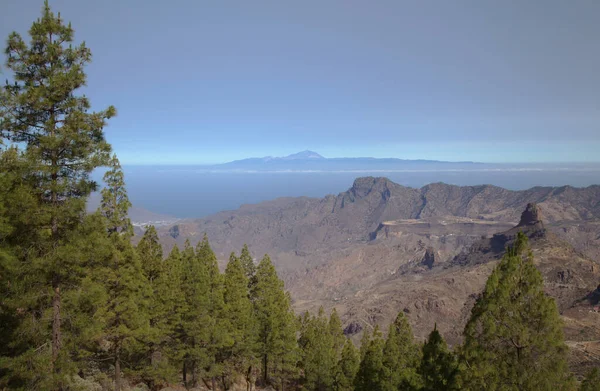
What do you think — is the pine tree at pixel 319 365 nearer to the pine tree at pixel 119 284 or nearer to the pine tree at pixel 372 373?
the pine tree at pixel 372 373

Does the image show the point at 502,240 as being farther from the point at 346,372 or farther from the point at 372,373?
the point at 372,373

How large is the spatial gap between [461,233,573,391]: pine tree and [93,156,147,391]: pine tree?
609 inches

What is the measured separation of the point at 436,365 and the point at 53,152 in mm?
18461

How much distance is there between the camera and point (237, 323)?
29188mm

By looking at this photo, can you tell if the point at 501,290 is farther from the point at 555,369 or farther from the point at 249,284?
the point at 249,284

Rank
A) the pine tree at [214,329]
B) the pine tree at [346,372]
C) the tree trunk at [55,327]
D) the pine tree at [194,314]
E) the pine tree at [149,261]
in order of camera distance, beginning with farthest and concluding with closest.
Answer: the pine tree at [346,372] < the pine tree at [149,261] < the pine tree at [214,329] < the pine tree at [194,314] < the tree trunk at [55,327]

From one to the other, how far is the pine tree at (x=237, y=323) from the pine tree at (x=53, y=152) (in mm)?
15408

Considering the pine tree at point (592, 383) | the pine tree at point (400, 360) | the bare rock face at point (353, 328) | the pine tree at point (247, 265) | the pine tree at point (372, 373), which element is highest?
the pine tree at point (592, 383)

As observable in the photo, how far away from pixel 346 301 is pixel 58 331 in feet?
456

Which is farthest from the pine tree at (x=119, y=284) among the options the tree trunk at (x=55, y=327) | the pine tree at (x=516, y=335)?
the pine tree at (x=516, y=335)

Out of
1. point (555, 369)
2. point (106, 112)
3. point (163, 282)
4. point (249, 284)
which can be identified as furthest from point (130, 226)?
point (555, 369)

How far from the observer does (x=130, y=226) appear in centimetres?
2272

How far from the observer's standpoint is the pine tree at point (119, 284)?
18.8 m

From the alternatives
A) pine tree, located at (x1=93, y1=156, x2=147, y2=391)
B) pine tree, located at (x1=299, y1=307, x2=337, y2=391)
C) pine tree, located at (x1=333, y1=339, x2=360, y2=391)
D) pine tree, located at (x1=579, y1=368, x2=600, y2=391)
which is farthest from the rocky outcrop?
pine tree, located at (x1=93, y1=156, x2=147, y2=391)
